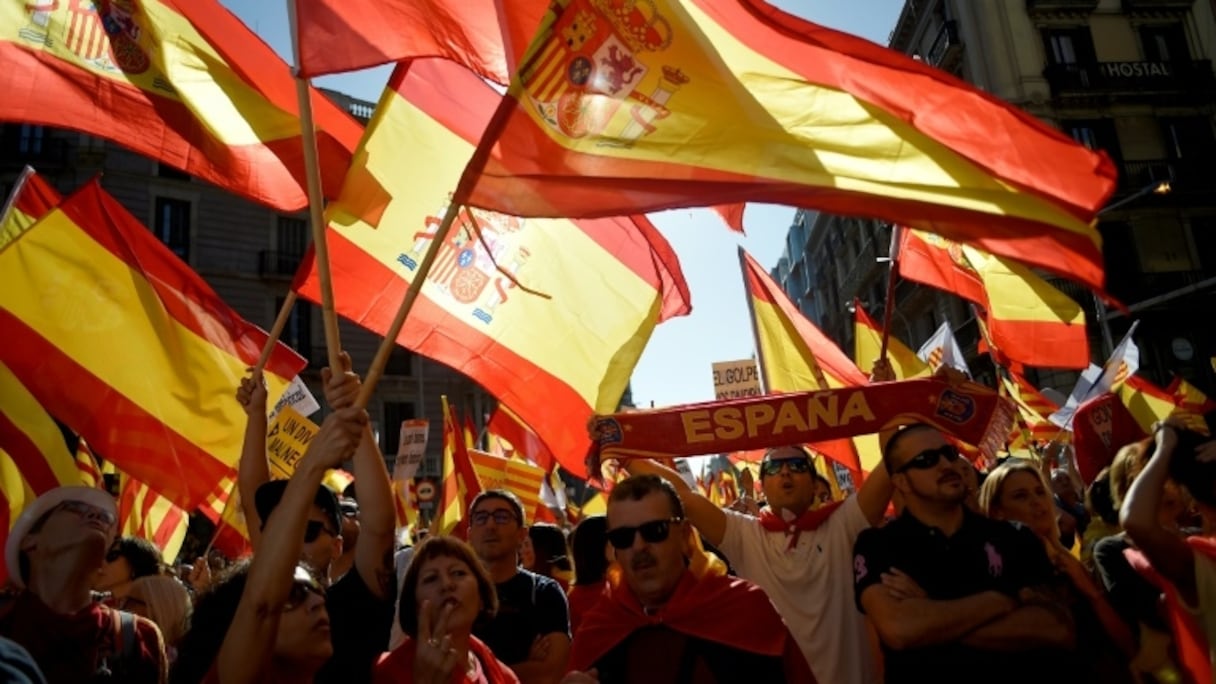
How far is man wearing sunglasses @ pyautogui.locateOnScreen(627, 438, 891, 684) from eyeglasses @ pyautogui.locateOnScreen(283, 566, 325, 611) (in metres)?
1.62

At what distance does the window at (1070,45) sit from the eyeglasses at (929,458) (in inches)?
1168

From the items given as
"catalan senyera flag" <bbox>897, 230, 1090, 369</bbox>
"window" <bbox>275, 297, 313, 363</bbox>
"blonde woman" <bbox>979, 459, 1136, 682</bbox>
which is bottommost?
"blonde woman" <bbox>979, 459, 1136, 682</bbox>

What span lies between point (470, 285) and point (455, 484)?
5029 millimetres

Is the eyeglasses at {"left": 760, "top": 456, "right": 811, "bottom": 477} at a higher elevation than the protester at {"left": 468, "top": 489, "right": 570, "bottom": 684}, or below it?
higher

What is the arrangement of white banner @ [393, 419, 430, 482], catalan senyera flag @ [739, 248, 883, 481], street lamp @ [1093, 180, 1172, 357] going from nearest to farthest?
catalan senyera flag @ [739, 248, 883, 481] < white banner @ [393, 419, 430, 482] < street lamp @ [1093, 180, 1172, 357]

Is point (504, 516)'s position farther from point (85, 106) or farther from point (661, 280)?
point (85, 106)

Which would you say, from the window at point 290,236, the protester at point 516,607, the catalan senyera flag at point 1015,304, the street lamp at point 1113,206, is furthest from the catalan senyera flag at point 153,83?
the window at point 290,236

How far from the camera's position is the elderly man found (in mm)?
2748

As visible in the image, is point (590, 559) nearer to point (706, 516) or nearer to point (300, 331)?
point (706, 516)

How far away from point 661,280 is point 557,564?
201 cm

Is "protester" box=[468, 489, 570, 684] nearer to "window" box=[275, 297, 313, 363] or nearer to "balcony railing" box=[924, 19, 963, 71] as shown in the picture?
"window" box=[275, 297, 313, 363]

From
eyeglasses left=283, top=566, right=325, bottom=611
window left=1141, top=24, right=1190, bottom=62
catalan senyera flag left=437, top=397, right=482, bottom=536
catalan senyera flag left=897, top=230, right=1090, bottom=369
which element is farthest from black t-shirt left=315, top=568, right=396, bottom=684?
window left=1141, top=24, right=1190, bottom=62

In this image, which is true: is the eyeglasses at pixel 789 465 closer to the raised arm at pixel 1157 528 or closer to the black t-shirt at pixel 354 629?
the raised arm at pixel 1157 528

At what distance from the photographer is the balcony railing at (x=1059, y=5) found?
27922 millimetres
